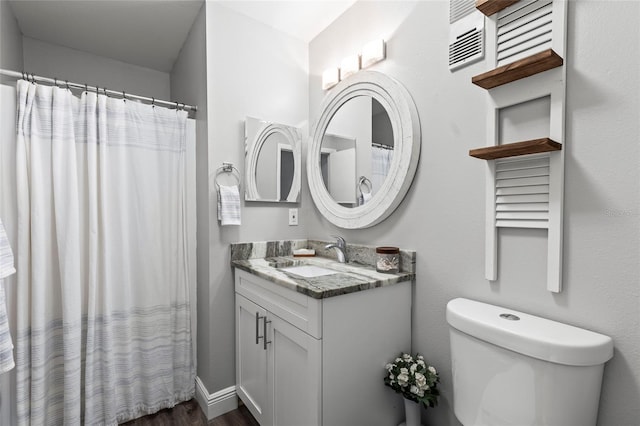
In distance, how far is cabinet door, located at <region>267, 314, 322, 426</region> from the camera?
3.74ft

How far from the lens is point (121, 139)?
1672 mm

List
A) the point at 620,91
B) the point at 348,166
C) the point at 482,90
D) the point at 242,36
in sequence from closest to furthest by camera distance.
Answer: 1. the point at 620,91
2. the point at 482,90
3. the point at 348,166
4. the point at 242,36

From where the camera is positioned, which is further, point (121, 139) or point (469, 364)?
point (121, 139)

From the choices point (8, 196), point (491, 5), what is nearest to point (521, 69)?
point (491, 5)

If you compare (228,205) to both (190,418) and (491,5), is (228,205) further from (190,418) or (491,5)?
(491,5)

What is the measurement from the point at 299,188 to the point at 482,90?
1.25 m

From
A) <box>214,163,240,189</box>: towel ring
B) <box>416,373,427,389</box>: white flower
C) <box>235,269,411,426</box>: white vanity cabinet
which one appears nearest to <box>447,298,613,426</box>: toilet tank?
<box>416,373,427,389</box>: white flower

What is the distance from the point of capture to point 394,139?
1.48 metres

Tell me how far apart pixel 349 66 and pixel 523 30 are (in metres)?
0.91

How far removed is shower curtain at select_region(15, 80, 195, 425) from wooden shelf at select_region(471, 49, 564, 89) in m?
1.67

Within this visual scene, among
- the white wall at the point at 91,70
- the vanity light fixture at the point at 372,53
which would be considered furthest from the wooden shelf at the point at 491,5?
the white wall at the point at 91,70

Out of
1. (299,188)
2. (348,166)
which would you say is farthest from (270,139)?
(348,166)

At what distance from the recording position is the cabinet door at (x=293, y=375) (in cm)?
114

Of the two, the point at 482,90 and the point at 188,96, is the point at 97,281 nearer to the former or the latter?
the point at 188,96
